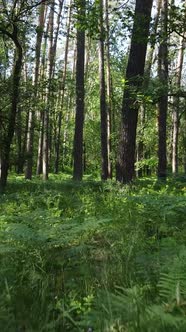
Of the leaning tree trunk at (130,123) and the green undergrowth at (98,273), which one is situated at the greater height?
A: the leaning tree trunk at (130,123)

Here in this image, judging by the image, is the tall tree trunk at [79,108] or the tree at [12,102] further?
the tall tree trunk at [79,108]

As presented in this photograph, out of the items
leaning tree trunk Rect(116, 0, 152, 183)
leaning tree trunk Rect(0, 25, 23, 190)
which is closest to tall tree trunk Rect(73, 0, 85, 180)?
leaning tree trunk Rect(0, 25, 23, 190)

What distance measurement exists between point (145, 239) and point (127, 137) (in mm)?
5628

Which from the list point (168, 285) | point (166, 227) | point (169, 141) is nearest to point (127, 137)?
point (166, 227)

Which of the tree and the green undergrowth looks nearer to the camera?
the green undergrowth

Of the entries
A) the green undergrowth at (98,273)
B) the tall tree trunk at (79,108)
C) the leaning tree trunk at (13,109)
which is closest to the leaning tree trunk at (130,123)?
the leaning tree trunk at (13,109)

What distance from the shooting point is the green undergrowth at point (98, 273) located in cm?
229

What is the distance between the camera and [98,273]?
3.44 meters

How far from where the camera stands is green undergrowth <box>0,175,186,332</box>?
229 centimetres

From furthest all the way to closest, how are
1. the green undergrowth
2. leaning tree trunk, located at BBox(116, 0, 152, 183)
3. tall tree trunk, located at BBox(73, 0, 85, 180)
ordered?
tall tree trunk, located at BBox(73, 0, 85, 180)
leaning tree trunk, located at BBox(116, 0, 152, 183)
the green undergrowth

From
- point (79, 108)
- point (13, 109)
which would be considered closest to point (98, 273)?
point (13, 109)

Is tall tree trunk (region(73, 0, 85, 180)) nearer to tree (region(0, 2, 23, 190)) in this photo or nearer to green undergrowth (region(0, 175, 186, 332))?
tree (region(0, 2, 23, 190))

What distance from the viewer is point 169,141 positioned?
127 ft

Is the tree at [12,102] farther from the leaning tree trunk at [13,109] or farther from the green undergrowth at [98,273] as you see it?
the green undergrowth at [98,273]
